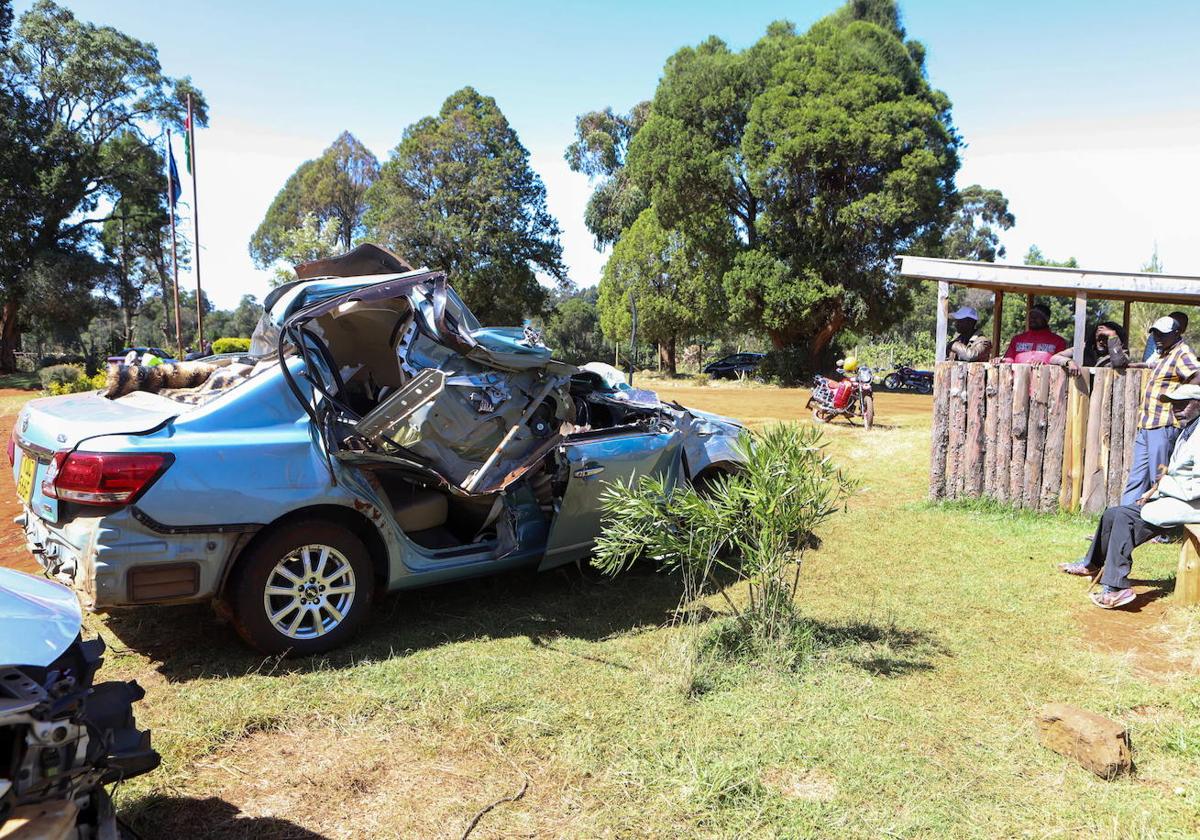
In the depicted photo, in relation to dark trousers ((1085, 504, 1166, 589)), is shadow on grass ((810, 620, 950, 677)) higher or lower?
lower

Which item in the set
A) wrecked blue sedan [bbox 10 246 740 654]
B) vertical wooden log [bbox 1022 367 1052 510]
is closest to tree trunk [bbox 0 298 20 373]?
wrecked blue sedan [bbox 10 246 740 654]

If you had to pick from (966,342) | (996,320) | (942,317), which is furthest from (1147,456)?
(996,320)

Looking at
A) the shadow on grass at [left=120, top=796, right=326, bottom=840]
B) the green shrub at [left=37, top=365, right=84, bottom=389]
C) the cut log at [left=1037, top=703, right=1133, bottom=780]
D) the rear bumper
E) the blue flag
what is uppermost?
the blue flag

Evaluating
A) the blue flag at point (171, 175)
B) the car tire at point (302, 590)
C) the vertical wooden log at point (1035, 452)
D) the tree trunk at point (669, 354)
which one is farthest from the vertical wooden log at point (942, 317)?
the tree trunk at point (669, 354)

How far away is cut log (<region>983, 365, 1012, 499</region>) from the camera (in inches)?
305

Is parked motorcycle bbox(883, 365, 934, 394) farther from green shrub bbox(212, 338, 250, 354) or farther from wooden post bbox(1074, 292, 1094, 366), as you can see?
wooden post bbox(1074, 292, 1094, 366)

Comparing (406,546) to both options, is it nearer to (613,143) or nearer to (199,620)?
(199,620)

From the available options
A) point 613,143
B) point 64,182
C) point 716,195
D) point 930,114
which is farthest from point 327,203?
Answer: point 930,114

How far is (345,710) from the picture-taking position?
365 cm

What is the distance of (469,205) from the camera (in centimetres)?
3619

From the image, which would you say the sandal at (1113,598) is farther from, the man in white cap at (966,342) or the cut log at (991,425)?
the man in white cap at (966,342)

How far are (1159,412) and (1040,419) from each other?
1236 mm

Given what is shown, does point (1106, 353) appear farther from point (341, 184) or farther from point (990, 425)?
point (341, 184)

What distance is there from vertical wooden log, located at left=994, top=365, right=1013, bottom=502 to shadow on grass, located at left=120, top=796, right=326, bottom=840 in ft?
23.4
